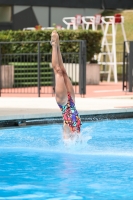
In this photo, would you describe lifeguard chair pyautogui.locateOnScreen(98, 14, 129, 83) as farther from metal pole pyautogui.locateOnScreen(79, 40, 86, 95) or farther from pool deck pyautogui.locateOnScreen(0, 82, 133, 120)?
pool deck pyautogui.locateOnScreen(0, 82, 133, 120)

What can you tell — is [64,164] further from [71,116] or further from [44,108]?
[44,108]

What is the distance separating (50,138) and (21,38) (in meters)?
17.2

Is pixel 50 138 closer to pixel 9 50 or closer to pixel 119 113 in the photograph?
pixel 119 113

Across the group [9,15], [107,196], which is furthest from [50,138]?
[9,15]

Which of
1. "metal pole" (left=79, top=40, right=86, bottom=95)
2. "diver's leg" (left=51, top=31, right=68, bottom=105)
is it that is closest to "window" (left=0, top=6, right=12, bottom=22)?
"metal pole" (left=79, top=40, right=86, bottom=95)

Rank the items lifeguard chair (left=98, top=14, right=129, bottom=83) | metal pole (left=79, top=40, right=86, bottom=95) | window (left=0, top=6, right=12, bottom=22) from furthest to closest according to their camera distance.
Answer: window (left=0, top=6, right=12, bottom=22) < lifeguard chair (left=98, top=14, right=129, bottom=83) < metal pole (left=79, top=40, right=86, bottom=95)

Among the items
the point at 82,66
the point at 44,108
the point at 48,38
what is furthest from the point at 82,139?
the point at 48,38

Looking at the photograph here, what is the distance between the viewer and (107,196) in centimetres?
784

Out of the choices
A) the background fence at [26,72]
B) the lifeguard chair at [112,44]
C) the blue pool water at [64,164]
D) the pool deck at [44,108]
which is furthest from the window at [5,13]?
the blue pool water at [64,164]

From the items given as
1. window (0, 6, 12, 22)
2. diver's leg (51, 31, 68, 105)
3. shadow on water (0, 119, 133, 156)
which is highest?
window (0, 6, 12, 22)

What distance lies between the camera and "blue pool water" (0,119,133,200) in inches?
319

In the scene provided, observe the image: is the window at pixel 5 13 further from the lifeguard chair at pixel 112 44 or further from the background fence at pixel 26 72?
the background fence at pixel 26 72

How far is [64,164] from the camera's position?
1001 centimetres

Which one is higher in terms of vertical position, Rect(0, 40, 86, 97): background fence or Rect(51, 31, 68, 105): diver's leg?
Rect(51, 31, 68, 105): diver's leg
